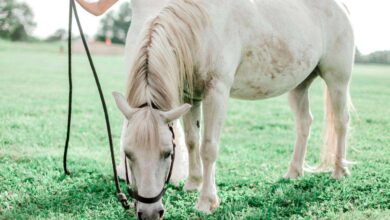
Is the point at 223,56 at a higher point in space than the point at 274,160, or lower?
higher

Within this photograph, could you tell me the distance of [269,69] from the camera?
432cm

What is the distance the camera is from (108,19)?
7644 centimetres

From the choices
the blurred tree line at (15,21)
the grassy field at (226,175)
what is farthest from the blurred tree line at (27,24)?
the grassy field at (226,175)

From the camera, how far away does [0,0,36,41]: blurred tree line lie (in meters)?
61.1

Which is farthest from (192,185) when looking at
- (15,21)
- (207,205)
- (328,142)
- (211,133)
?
(15,21)

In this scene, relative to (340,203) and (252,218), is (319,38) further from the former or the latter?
(252,218)

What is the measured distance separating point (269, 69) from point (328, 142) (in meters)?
1.58

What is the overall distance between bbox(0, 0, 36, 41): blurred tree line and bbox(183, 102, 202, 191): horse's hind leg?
61522mm

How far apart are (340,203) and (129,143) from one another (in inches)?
83.5

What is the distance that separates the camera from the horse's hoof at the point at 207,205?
154 inches

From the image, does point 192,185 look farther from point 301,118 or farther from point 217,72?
point 301,118

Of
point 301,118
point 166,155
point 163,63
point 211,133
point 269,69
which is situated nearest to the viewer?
point 166,155

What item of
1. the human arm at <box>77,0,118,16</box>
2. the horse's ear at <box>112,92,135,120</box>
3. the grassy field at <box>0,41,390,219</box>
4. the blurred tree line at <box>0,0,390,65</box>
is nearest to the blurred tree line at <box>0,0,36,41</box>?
the blurred tree line at <box>0,0,390,65</box>

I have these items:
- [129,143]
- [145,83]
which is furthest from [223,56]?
[129,143]
